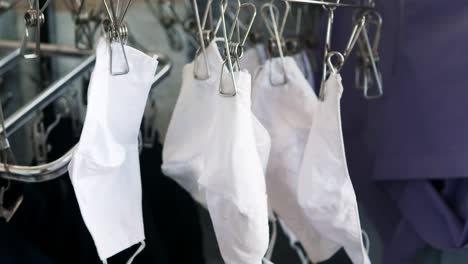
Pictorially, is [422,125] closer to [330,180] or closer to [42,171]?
[330,180]

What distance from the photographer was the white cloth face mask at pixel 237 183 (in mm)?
393

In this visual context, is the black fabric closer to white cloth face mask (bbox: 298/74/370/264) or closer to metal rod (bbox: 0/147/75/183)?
metal rod (bbox: 0/147/75/183)

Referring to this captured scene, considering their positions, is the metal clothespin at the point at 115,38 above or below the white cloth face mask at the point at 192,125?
above

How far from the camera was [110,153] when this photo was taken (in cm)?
40

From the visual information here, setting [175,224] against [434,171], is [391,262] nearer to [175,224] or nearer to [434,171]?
[434,171]

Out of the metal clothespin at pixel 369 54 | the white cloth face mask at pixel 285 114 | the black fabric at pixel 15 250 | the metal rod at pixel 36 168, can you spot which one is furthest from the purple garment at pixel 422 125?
the black fabric at pixel 15 250

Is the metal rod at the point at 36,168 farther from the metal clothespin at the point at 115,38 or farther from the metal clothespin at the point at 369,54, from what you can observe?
the metal clothespin at the point at 369,54

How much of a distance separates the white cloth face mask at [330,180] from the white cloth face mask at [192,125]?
0.29 ft

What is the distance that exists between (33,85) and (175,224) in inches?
12.0

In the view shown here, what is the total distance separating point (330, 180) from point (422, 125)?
0.49 feet

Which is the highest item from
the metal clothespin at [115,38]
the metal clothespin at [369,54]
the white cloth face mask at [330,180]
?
the metal clothespin at [115,38]

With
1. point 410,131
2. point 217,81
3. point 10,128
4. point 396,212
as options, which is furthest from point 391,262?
point 10,128

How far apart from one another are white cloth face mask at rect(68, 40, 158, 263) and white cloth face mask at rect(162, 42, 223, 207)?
0.05 m

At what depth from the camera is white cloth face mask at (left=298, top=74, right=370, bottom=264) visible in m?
0.43
